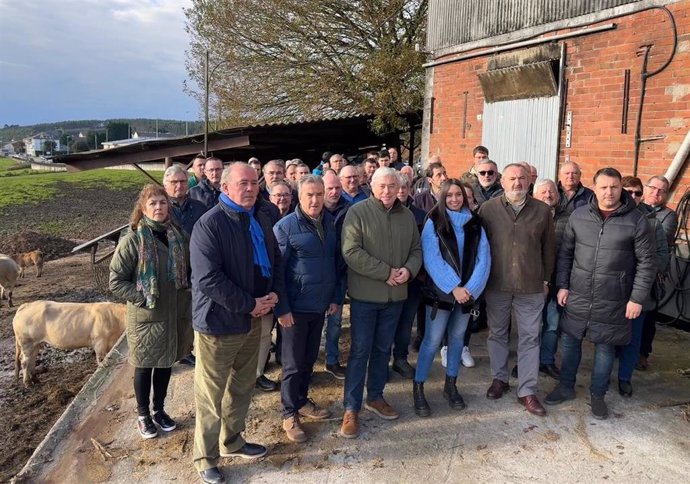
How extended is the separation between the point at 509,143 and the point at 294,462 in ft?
21.9

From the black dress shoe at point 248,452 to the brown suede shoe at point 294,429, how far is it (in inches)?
9.3

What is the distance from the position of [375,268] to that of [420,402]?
48.7 inches

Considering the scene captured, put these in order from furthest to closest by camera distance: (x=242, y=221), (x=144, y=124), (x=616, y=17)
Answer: (x=144, y=124) → (x=616, y=17) → (x=242, y=221)

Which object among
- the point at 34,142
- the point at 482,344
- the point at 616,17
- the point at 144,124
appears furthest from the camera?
the point at 144,124

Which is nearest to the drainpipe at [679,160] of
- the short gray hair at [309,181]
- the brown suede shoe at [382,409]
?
the brown suede shoe at [382,409]

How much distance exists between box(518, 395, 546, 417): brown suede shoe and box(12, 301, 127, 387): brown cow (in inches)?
163

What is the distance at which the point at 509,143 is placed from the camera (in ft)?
27.9

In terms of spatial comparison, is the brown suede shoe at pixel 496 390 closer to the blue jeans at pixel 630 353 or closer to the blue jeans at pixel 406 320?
the blue jeans at pixel 406 320

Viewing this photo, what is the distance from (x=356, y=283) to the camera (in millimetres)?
3650

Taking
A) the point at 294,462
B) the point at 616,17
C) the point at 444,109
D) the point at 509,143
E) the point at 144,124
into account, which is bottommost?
the point at 294,462

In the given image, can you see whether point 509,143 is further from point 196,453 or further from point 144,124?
point 144,124

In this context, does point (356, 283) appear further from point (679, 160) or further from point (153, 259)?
point (679, 160)

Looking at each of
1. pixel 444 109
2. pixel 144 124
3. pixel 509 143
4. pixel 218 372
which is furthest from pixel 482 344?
pixel 144 124

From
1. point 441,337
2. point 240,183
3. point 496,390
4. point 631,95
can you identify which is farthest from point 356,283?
point 631,95
